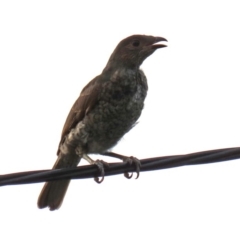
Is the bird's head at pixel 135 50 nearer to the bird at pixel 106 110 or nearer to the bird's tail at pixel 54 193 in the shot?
the bird at pixel 106 110

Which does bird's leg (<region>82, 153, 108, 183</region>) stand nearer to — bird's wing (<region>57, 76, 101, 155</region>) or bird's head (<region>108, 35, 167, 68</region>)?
bird's wing (<region>57, 76, 101, 155</region>)

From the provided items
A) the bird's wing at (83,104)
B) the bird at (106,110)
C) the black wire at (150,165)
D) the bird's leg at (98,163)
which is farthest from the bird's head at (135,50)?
the black wire at (150,165)

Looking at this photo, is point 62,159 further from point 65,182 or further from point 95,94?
point 95,94

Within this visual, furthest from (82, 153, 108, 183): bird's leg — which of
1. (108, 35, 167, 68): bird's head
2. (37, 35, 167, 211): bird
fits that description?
(108, 35, 167, 68): bird's head

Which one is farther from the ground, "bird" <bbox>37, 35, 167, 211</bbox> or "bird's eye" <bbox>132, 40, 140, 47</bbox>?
"bird's eye" <bbox>132, 40, 140, 47</bbox>

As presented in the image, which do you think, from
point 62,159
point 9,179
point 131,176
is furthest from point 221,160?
point 62,159

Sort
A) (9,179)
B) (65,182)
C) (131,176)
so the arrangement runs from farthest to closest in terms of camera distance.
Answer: (65,182) → (131,176) → (9,179)

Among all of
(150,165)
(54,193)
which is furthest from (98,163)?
(54,193)
